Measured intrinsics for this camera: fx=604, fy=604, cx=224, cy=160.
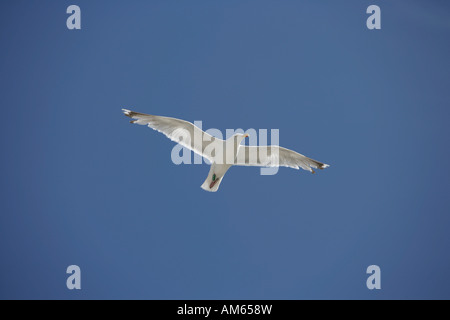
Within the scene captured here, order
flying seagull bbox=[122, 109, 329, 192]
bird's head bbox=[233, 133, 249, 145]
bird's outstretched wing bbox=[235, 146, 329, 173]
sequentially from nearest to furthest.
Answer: bird's head bbox=[233, 133, 249, 145] < flying seagull bbox=[122, 109, 329, 192] < bird's outstretched wing bbox=[235, 146, 329, 173]

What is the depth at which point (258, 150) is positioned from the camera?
10445 millimetres

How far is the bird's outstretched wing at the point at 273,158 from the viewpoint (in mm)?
10422

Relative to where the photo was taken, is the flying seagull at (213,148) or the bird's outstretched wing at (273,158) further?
the bird's outstretched wing at (273,158)

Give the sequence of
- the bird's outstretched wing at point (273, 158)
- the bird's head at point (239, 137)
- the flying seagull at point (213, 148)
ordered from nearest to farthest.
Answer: the bird's head at point (239, 137)
the flying seagull at point (213, 148)
the bird's outstretched wing at point (273, 158)

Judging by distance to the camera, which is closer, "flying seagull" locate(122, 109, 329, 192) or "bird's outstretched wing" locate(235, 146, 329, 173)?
"flying seagull" locate(122, 109, 329, 192)

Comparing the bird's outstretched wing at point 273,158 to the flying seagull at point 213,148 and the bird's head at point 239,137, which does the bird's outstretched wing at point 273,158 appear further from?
the bird's head at point 239,137

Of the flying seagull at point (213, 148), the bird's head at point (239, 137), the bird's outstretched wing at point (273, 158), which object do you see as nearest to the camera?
the bird's head at point (239, 137)

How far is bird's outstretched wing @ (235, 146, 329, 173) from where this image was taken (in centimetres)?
1042

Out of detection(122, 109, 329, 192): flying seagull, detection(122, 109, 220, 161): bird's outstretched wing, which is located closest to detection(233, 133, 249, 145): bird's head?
detection(122, 109, 329, 192): flying seagull

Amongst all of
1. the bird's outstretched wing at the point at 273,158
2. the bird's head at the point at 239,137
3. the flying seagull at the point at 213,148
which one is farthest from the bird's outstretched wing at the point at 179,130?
the bird's outstretched wing at the point at 273,158

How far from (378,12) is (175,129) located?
5.91m

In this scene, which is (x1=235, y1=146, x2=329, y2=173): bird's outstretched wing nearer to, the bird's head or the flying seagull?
the flying seagull

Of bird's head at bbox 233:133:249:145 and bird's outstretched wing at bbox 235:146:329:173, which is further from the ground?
bird's head at bbox 233:133:249:145
